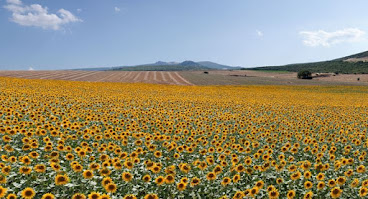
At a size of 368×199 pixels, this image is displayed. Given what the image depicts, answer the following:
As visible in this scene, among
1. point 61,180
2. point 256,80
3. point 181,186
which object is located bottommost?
point 256,80

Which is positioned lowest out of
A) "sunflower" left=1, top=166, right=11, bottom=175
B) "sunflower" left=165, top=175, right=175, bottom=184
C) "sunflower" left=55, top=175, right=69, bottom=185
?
"sunflower" left=165, top=175, right=175, bottom=184

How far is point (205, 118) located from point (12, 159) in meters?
9.25

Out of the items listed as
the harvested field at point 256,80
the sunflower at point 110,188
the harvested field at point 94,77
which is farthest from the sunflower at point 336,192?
the harvested field at point 256,80

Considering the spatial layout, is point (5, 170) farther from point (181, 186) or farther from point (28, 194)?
point (181, 186)

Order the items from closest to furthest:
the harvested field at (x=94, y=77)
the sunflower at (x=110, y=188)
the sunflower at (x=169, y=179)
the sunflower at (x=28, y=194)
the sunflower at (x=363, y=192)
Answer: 1. the sunflower at (x=28, y=194)
2. the sunflower at (x=110, y=188)
3. the sunflower at (x=363, y=192)
4. the sunflower at (x=169, y=179)
5. the harvested field at (x=94, y=77)

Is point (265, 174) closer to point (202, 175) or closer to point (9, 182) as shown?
point (202, 175)

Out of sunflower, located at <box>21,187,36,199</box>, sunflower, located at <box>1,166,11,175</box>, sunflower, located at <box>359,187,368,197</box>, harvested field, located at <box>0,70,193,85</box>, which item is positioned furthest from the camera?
harvested field, located at <box>0,70,193,85</box>

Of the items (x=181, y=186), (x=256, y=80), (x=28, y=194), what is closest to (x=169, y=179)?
(x=181, y=186)

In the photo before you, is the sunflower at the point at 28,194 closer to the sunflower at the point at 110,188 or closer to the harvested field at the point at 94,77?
the sunflower at the point at 110,188

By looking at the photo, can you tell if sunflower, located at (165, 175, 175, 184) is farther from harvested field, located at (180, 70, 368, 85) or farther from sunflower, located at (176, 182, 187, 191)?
harvested field, located at (180, 70, 368, 85)

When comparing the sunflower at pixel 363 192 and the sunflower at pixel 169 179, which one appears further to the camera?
the sunflower at pixel 169 179

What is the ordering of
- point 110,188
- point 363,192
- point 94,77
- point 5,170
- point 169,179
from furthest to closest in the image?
1. point 94,77
2. point 169,179
3. point 363,192
4. point 5,170
5. point 110,188

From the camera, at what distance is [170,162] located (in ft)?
25.5

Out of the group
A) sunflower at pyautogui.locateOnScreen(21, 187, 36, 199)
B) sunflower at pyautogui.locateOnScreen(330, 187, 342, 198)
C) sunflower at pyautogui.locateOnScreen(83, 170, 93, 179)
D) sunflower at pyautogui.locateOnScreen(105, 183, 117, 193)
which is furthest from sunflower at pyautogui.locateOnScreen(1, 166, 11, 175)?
sunflower at pyautogui.locateOnScreen(330, 187, 342, 198)
